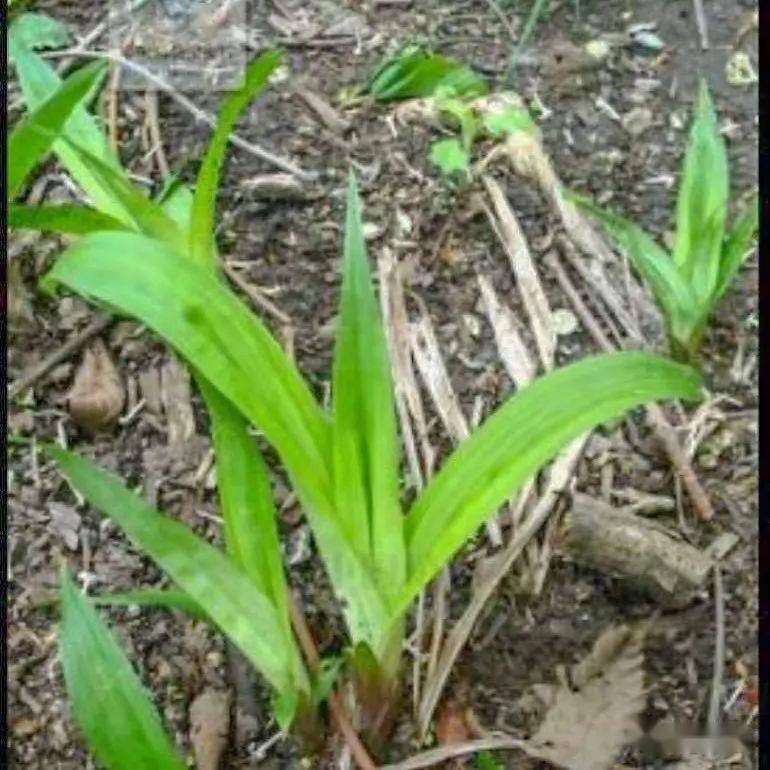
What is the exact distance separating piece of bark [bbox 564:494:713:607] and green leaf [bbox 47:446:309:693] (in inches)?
12.3

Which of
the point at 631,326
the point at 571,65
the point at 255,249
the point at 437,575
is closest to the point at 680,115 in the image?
the point at 571,65

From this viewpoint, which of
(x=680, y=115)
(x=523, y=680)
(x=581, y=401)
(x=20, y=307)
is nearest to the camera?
(x=581, y=401)

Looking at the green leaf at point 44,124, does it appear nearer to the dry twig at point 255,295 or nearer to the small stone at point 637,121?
the dry twig at point 255,295

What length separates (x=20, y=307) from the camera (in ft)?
5.42

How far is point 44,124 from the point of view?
1.37 metres

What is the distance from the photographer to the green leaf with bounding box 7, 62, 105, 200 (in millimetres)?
1354

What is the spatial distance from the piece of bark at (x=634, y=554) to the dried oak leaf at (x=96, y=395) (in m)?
0.43

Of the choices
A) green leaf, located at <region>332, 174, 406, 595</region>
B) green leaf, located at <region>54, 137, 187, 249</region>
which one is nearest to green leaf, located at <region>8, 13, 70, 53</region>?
green leaf, located at <region>54, 137, 187, 249</region>

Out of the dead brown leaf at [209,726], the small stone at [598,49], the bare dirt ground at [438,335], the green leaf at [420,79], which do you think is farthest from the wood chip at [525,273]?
the dead brown leaf at [209,726]

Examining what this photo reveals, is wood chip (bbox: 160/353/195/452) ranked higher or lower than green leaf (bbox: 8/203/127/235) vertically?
lower

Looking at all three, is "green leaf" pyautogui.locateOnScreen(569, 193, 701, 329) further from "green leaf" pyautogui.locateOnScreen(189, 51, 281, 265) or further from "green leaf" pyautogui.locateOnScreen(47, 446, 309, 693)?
"green leaf" pyautogui.locateOnScreen(47, 446, 309, 693)

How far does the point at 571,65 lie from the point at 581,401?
0.71 meters

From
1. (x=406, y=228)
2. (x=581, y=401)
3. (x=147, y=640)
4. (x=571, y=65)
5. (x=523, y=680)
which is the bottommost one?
(x=523, y=680)
